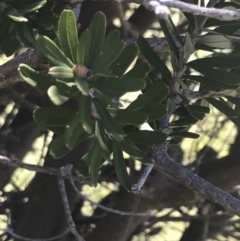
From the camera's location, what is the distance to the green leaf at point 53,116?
0.39 meters

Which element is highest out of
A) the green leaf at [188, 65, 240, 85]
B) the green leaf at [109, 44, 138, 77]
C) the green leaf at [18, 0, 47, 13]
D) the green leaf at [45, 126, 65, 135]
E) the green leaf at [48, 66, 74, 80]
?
the green leaf at [18, 0, 47, 13]

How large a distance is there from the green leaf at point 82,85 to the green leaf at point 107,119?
0.12 ft

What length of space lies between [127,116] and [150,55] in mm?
133

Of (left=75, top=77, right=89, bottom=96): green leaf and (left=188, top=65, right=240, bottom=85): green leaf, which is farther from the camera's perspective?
(left=188, top=65, right=240, bottom=85): green leaf

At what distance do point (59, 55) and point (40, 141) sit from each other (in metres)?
0.86

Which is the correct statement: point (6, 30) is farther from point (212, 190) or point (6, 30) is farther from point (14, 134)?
point (14, 134)

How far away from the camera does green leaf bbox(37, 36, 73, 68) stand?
1.12 feet

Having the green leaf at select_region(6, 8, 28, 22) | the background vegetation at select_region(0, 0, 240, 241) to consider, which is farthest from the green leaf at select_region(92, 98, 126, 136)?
the green leaf at select_region(6, 8, 28, 22)

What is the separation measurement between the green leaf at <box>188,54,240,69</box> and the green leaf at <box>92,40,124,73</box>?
0.56 ft

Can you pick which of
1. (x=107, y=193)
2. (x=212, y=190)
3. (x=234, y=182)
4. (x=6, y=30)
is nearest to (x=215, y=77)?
(x=212, y=190)

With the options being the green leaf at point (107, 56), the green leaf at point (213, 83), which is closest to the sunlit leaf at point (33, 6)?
the green leaf at point (107, 56)

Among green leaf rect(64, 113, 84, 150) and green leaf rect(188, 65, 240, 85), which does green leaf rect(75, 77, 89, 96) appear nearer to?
green leaf rect(64, 113, 84, 150)

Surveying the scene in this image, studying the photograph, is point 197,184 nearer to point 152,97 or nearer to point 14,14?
point 152,97

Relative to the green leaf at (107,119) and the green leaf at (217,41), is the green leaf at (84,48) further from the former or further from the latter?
the green leaf at (217,41)
